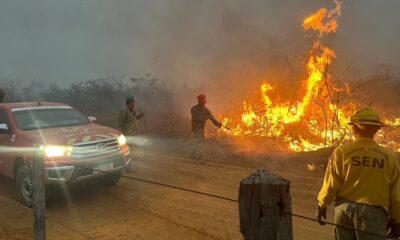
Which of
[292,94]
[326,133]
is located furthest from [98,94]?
[326,133]

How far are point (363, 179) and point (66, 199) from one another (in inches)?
240

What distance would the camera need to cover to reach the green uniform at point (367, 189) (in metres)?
3.48

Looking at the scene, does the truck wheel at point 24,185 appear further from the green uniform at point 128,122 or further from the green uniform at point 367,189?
the green uniform at point 367,189

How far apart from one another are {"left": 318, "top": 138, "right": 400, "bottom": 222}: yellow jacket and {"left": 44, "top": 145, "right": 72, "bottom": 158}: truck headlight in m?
5.22

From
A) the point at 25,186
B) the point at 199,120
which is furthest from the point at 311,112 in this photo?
the point at 25,186

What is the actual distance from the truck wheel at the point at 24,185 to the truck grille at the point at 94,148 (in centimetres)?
93

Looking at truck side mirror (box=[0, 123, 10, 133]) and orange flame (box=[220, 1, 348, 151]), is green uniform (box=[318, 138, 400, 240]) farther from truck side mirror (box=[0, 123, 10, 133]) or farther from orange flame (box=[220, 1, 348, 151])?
orange flame (box=[220, 1, 348, 151])

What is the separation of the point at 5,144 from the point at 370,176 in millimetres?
7150

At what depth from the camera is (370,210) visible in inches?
137

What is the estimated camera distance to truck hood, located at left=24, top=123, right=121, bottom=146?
7430 mm

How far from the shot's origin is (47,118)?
8578 mm

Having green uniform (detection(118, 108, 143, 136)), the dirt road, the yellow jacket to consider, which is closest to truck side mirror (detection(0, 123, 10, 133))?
the dirt road

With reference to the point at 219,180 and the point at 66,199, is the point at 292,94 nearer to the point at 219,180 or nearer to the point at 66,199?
the point at 219,180

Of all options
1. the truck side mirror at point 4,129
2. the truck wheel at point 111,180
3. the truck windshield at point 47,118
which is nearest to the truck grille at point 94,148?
the truck wheel at point 111,180
